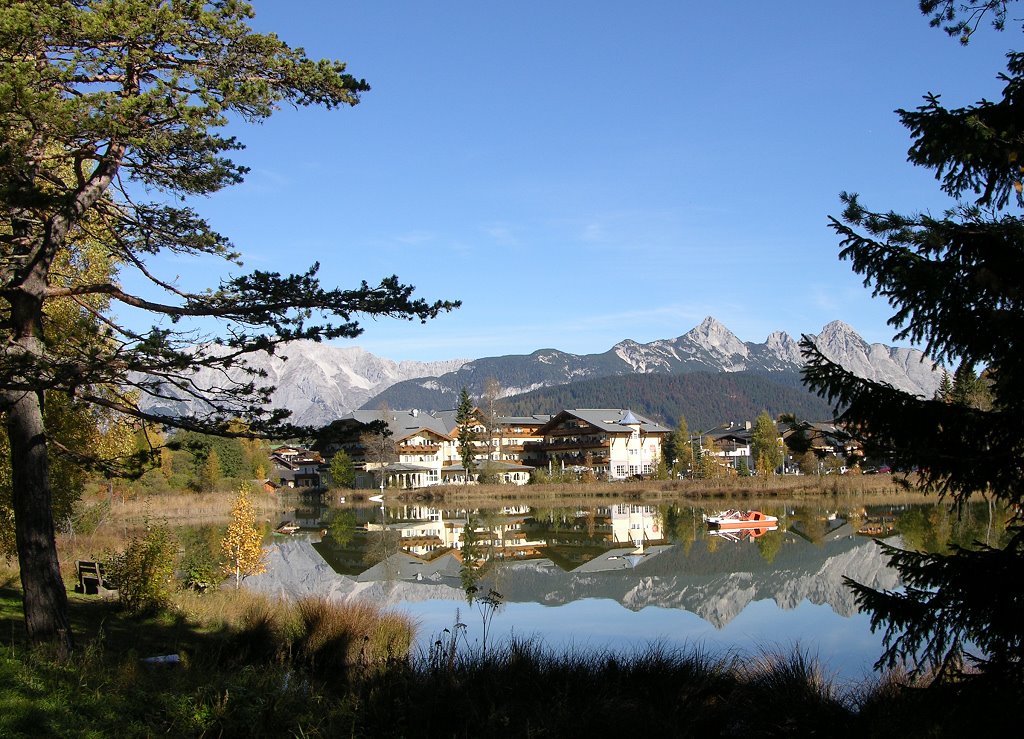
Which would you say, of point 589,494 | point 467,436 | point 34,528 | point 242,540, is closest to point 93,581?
point 242,540

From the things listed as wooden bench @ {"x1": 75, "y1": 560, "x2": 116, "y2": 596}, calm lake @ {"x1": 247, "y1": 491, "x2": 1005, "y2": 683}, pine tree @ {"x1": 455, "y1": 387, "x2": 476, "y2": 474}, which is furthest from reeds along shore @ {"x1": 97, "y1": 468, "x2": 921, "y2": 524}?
wooden bench @ {"x1": 75, "y1": 560, "x2": 116, "y2": 596}

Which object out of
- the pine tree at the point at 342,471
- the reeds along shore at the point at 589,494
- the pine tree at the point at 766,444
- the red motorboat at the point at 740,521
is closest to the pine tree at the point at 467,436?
the reeds along shore at the point at 589,494

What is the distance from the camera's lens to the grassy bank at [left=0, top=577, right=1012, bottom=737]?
6.80 metres

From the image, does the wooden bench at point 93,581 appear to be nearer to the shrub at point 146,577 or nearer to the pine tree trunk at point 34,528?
the shrub at point 146,577

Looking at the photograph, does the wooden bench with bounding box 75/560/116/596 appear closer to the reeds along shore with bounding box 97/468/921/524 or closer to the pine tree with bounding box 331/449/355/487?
the reeds along shore with bounding box 97/468/921/524

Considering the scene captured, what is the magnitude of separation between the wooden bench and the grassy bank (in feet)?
14.6

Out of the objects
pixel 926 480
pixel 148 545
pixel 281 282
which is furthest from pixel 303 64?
pixel 148 545

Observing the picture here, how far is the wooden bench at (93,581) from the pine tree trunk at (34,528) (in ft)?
22.1

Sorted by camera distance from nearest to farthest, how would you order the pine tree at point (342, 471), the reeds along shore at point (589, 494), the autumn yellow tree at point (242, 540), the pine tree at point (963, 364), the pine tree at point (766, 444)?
1. the pine tree at point (963, 364)
2. the autumn yellow tree at point (242, 540)
3. the reeds along shore at point (589, 494)
4. the pine tree at point (766, 444)
5. the pine tree at point (342, 471)

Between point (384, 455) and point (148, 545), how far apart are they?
223ft

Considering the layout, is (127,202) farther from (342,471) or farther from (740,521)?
(342,471)

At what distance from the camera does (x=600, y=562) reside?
91.0 feet

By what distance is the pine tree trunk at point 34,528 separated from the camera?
Answer: 343 inches

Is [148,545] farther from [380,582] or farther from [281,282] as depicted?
[380,582]
